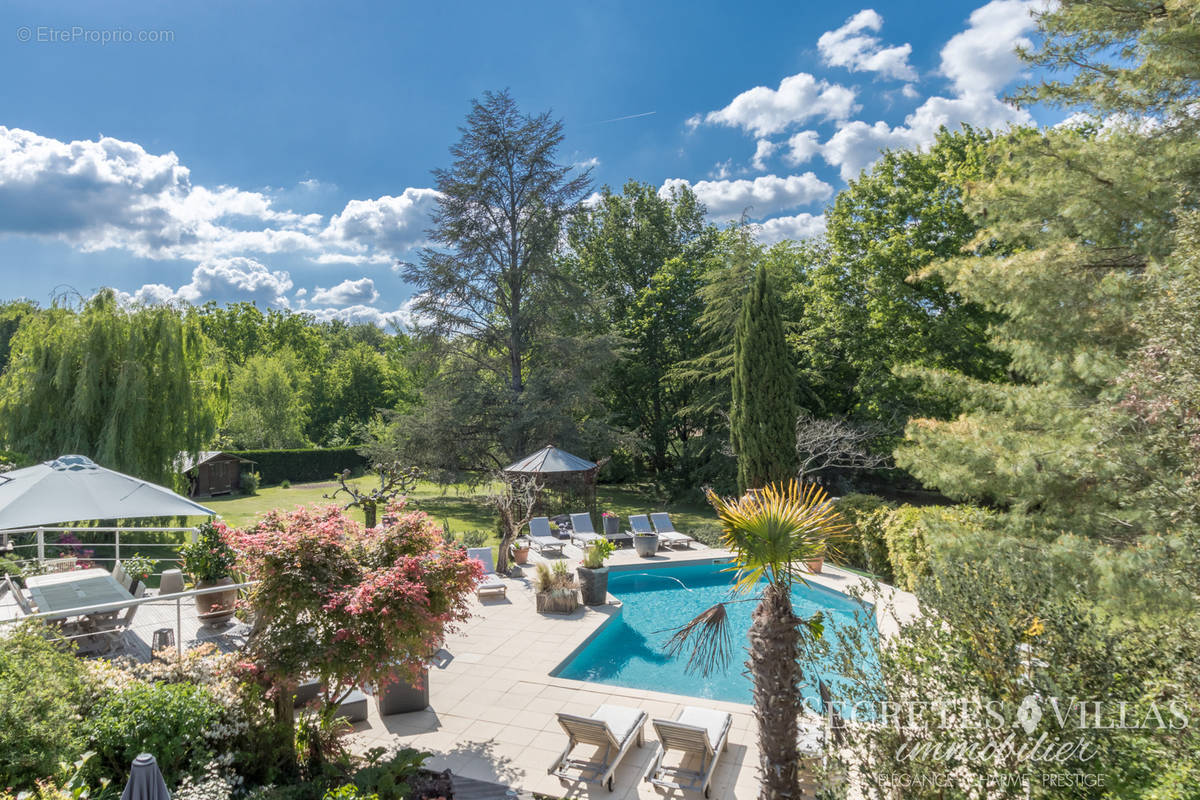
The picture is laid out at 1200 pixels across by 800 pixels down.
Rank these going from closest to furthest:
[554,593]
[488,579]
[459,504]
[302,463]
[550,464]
A: [554,593] → [488,579] → [550,464] → [459,504] → [302,463]

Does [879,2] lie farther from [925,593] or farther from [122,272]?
[122,272]

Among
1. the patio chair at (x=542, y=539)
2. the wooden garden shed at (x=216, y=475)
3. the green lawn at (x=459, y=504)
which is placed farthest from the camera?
the wooden garden shed at (x=216, y=475)

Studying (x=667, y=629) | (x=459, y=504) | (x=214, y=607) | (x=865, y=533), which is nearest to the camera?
(x=667, y=629)

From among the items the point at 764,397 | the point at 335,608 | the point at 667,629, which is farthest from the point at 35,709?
the point at 764,397

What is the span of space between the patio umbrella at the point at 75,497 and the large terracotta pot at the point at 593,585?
6083mm

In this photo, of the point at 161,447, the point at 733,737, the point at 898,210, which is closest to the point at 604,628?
the point at 733,737

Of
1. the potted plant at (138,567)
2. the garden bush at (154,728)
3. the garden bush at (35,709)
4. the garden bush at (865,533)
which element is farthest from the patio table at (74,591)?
the garden bush at (865,533)

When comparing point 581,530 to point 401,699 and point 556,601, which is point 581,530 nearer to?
point 556,601

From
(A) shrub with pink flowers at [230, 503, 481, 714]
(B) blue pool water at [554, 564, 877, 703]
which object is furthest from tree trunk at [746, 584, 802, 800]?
(A) shrub with pink flowers at [230, 503, 481, 714]

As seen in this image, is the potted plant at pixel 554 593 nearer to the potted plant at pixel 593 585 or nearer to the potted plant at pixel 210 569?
the potted plant at pixel 593 585

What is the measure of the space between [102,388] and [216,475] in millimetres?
17847

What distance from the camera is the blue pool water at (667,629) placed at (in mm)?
8367

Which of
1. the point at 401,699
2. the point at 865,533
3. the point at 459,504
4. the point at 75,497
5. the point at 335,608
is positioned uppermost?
the point at 75,497

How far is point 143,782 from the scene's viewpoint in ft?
9.97
